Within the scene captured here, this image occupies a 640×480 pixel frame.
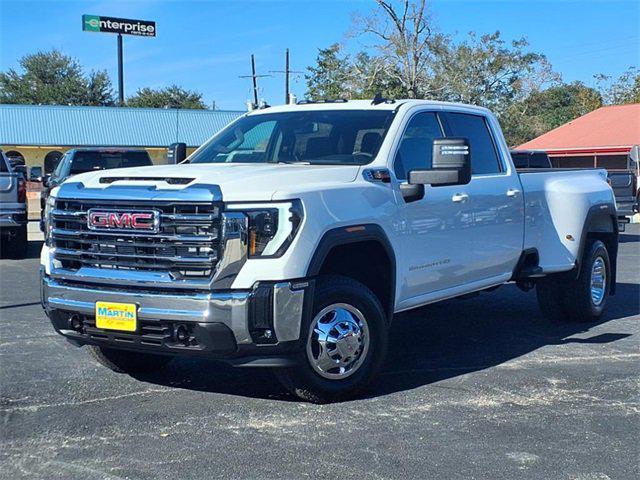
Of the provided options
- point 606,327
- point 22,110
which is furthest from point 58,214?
point 22,110

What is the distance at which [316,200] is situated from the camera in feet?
16.1

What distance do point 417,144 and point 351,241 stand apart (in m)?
1.43

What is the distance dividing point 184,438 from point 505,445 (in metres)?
1.81

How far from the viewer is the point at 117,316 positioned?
15.9ft

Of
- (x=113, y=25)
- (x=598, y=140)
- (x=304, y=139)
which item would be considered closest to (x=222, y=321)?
(x=304, y=139)

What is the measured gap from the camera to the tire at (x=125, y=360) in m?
5.87

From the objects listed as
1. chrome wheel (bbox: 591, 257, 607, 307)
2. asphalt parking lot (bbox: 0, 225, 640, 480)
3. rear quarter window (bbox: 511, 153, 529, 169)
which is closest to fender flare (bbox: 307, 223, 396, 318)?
asphalt parking lot (bbox: 0, 225, 640, 480)

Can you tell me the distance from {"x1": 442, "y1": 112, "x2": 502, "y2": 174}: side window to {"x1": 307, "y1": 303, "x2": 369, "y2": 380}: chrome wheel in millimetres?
2177

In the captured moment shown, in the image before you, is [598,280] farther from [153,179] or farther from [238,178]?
[153,179]

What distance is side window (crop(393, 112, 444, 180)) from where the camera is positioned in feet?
19.5

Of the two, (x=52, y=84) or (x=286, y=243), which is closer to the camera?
(x=286, y=243)

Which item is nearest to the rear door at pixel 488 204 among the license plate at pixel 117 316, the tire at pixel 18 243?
the license plate at pixel 117 316

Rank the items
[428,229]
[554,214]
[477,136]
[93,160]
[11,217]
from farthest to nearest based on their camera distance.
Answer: [93,160], [11,217], [554,214], [477,136], [428,229]

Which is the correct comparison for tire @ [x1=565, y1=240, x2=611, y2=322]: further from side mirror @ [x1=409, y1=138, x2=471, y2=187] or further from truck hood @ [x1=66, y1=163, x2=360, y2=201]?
truck hood @ [x1=66, y1=163, x2=360, y2=201]
